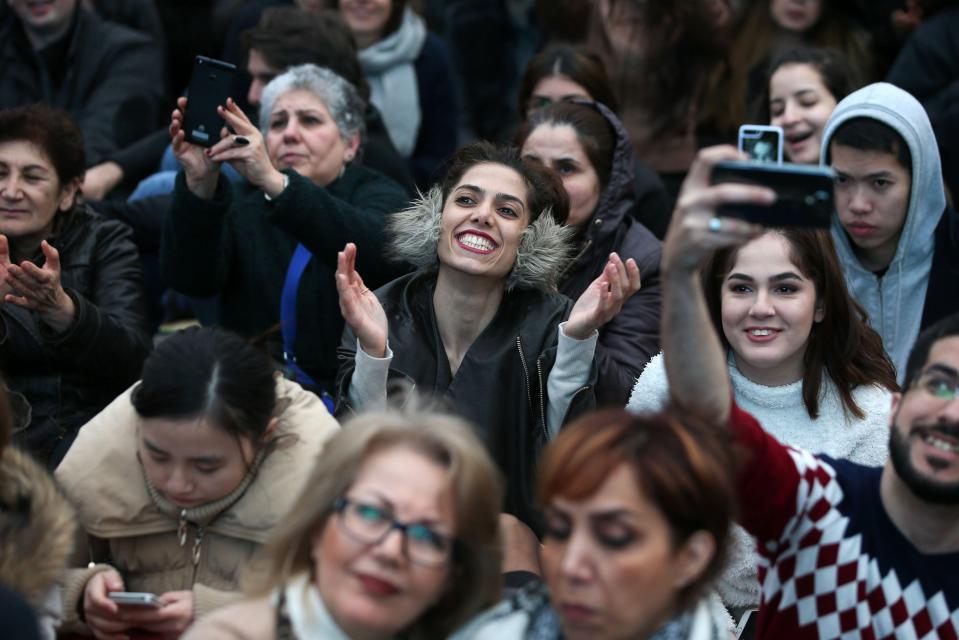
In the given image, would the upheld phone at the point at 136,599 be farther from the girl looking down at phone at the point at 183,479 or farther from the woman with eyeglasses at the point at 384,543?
the woman with eyeglasses at the point at 384,543

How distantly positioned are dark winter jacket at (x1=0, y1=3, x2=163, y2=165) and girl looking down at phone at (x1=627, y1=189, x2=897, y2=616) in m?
3.28

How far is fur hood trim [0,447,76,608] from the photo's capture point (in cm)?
320

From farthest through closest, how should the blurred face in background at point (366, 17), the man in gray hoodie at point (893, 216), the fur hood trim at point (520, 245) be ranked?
the blurred face in background at point (366, 17) → the man in gray hoodie at point (893, 216) → the fur hood trim at point (520, 245)

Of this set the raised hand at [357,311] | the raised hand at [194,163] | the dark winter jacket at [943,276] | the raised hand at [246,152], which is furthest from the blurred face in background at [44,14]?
the dark winter jacket at [943,276]

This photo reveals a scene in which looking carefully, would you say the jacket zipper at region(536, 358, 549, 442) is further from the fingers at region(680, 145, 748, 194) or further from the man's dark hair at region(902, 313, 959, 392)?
the fingers at region(680, 145, 748, 194)

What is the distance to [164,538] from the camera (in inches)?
152

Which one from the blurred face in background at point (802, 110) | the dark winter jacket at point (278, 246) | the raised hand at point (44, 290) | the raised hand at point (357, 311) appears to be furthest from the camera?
the blurred face in background at point (802, 110)

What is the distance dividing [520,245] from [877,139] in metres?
1.35

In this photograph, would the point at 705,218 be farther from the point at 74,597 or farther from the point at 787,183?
the point at 74,597

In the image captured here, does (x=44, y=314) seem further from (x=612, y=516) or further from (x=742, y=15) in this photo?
(x=742, y=15)

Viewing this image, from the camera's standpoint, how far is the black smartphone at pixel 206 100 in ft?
16.1

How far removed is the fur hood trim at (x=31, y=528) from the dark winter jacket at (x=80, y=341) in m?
1.23

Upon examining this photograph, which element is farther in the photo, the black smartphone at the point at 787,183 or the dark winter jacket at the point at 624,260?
the dark winter jacket at the point at 624,260

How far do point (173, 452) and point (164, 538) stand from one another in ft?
1.15
